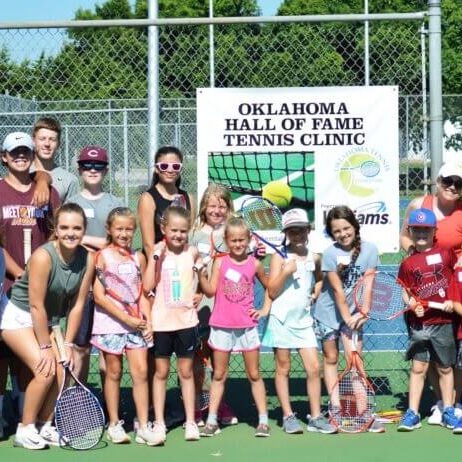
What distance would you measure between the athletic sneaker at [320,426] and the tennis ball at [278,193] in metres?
1.45

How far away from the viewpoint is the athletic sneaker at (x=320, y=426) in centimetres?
647

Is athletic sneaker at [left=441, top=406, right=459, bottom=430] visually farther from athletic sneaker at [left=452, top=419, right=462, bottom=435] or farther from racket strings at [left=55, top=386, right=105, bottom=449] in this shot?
racket strings at [left=55, top=386, right=105, bottom=449]

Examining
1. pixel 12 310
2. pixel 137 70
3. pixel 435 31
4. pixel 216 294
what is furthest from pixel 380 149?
pixel 137 70

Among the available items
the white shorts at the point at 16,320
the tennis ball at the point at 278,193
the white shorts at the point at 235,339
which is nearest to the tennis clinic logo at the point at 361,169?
the tennis ball at the point at 278,193

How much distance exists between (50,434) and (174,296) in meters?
1.12

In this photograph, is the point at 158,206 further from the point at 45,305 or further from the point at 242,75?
the point at 242,75

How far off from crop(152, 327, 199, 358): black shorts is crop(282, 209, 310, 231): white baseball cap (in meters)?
0.87

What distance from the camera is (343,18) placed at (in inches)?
268

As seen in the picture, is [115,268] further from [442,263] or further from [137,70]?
[137,70]

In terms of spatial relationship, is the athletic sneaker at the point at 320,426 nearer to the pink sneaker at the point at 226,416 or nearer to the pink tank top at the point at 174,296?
the pink sneaker at the point at 226,416

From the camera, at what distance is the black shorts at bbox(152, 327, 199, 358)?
6.36 meters

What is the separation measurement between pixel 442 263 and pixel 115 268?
6.65 ft

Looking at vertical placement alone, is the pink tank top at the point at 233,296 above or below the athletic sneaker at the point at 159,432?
above

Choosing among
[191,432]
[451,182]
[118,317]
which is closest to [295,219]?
[451,182]
